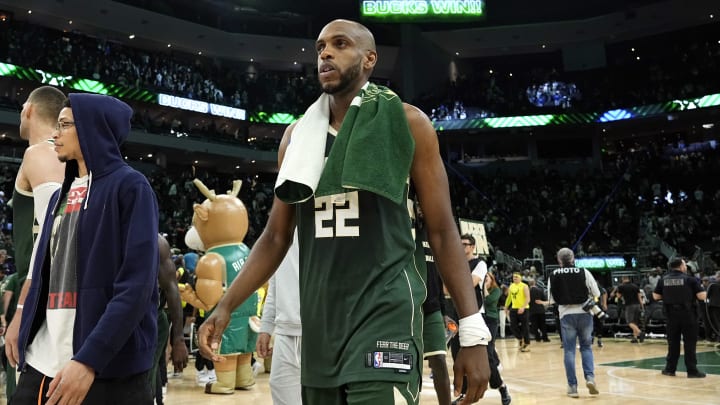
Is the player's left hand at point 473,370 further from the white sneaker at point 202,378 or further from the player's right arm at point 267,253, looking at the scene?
the white sneaker at point 202,378

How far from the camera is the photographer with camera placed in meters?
8.87

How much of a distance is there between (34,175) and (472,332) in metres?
2.28

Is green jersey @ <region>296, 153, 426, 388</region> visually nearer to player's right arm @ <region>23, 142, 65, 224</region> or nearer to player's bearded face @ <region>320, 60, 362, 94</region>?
player's bearded face @ <region>320, 60, 362, 94</region>

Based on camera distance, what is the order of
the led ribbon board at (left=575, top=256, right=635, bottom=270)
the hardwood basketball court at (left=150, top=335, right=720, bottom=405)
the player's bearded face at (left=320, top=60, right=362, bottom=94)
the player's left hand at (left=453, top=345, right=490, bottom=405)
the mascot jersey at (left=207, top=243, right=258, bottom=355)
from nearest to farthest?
the player's left hand at (left=453, top=345, right=490, bottom=405), the player's bearded face at (left=320, top=60, right=362, bottom=94), the mascot jersey at (left=207, top=243, right=258, bottom=355), the hardwood basketball court at (left=150, top=335, right=720, bottom=405), the led ribbon board at (left=575, top=256, right=635, bottom=270)

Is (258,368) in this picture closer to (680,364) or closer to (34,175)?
(680,364)

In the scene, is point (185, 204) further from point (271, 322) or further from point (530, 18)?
point (271, 322)

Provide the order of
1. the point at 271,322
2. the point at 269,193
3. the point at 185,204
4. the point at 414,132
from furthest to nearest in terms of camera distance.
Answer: the point at 269,193 < the point at 185,204 < the point at 271,322 < the point at 414,132

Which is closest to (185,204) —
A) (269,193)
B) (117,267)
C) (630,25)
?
(269,193)

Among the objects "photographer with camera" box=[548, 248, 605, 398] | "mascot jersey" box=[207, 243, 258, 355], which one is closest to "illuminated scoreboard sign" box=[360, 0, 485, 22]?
"photographer with camera" box=[548, 248, 605, 398]

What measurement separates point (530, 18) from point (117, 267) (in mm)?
36162

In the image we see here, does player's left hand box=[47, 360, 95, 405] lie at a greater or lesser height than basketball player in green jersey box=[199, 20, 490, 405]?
lesser

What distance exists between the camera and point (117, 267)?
2.50 metres

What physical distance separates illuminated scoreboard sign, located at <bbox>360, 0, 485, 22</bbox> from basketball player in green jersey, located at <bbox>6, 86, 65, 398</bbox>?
30.1m

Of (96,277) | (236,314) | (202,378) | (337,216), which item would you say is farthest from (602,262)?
(96,277)
